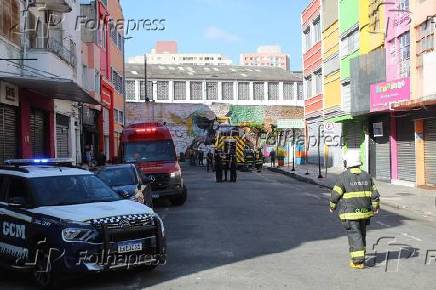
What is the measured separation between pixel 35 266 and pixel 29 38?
52.3 ft

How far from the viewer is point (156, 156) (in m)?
19.7

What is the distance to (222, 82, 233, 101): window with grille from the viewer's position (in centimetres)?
7544

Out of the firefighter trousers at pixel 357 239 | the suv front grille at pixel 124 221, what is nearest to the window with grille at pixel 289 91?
the firefighter trousers at pixel 357 239

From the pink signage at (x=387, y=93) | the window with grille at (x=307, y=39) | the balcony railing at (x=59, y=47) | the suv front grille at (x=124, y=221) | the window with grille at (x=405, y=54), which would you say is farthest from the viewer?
the window with grille at (x=307, y=39)

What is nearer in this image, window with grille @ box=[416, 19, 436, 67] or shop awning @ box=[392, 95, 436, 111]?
shop awning @ box=[392, 95, 436, 111]

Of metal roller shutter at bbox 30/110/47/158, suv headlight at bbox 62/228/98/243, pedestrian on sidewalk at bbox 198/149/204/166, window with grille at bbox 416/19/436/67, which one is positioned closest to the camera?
suv headlight at bbox 62/228/98/243

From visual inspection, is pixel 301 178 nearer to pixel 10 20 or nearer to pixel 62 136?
pixel 62 136

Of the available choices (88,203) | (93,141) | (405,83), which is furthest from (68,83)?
(93,141)

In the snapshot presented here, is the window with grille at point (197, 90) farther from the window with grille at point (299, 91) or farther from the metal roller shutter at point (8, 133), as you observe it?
the metal roller shutter at point (8, 133)

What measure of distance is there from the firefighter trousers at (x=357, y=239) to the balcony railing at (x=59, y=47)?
16.0m

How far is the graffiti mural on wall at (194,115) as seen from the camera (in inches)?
2594

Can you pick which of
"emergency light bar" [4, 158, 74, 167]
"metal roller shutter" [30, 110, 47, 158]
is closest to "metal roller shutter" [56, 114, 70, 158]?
"metal roller shutter" [30, 110, 47, 158]

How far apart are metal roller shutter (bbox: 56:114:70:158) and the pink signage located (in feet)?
47.0

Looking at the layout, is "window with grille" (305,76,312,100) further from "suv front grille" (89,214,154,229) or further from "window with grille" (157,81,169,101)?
"suv front grille" (89,214,154,229)
